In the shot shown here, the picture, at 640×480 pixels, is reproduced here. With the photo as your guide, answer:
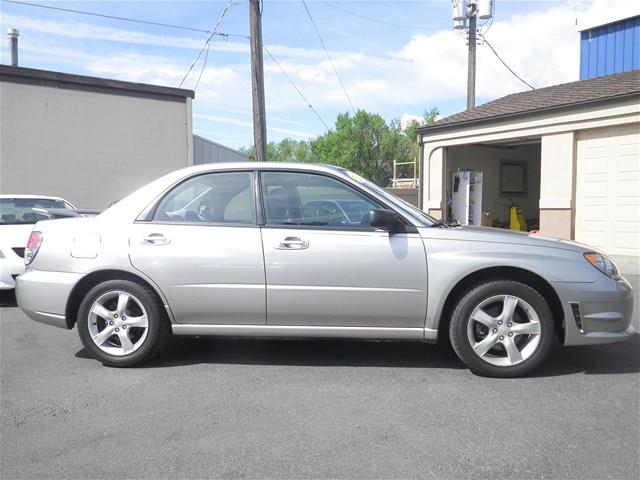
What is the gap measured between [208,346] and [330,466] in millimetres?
2575

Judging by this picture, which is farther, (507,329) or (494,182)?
(494,182)

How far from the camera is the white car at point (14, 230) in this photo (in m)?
6.73

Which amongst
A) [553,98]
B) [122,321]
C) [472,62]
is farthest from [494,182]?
[122,321]

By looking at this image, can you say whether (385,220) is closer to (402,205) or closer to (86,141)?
(402,205)

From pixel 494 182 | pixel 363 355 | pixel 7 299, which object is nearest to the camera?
pixel 363 355

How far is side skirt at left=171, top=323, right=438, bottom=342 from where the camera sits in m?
4.16

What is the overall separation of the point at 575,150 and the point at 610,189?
3.98ft

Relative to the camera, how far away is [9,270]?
6727mm

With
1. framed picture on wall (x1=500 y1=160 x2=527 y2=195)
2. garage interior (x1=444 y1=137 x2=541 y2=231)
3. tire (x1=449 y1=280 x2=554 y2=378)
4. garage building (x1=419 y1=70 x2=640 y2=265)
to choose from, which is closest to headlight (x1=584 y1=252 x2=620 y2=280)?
tire (x1=449 y1=280 x2=554 y2=378)

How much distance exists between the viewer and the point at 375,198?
432cm

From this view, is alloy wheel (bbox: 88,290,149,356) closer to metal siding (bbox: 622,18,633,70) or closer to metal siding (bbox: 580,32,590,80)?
metal siding (bbox: 622,18,633,70)

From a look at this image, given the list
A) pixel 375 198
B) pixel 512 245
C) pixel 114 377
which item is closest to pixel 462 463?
pixel 512 245

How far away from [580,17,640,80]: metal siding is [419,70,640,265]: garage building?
2.88 m

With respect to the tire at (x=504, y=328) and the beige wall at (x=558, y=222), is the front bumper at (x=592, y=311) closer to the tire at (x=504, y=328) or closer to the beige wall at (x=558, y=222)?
the tire at (x=504, y=328)
